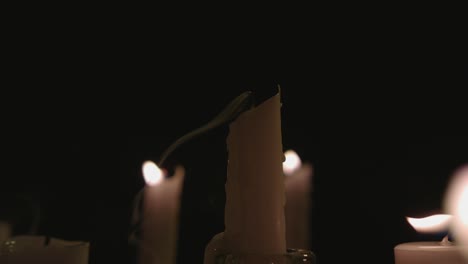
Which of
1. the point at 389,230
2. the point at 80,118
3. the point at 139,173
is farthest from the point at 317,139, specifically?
the point at 80,118

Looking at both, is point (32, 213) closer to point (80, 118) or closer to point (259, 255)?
point (80, 118)

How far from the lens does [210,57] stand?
0.81m

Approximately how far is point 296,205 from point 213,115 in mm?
307

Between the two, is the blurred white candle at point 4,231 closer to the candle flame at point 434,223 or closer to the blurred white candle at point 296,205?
the blurred white candle at point 296,205

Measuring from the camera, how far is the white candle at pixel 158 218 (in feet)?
1.45

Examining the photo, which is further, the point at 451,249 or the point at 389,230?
the point at 389,230

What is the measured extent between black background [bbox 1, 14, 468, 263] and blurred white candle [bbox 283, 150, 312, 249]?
210 mm

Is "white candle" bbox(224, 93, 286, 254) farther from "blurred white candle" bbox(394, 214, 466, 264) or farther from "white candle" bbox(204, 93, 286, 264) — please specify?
"blurred white candle" bbox(394, 214, 466, 264)

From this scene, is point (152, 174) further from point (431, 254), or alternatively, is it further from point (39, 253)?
point (431, 254)

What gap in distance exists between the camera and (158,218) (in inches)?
17.8

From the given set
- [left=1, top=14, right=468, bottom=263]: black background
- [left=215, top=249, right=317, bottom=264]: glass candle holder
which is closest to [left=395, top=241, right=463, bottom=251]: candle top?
[left=215, top=249, right=317, bottom=264]: glass candle holder

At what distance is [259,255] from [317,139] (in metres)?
0.48

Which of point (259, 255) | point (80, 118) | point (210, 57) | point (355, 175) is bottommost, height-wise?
point (259, 255)

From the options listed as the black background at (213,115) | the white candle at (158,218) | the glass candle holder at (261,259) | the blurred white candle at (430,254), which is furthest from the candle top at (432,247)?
the black background at (213,115)
